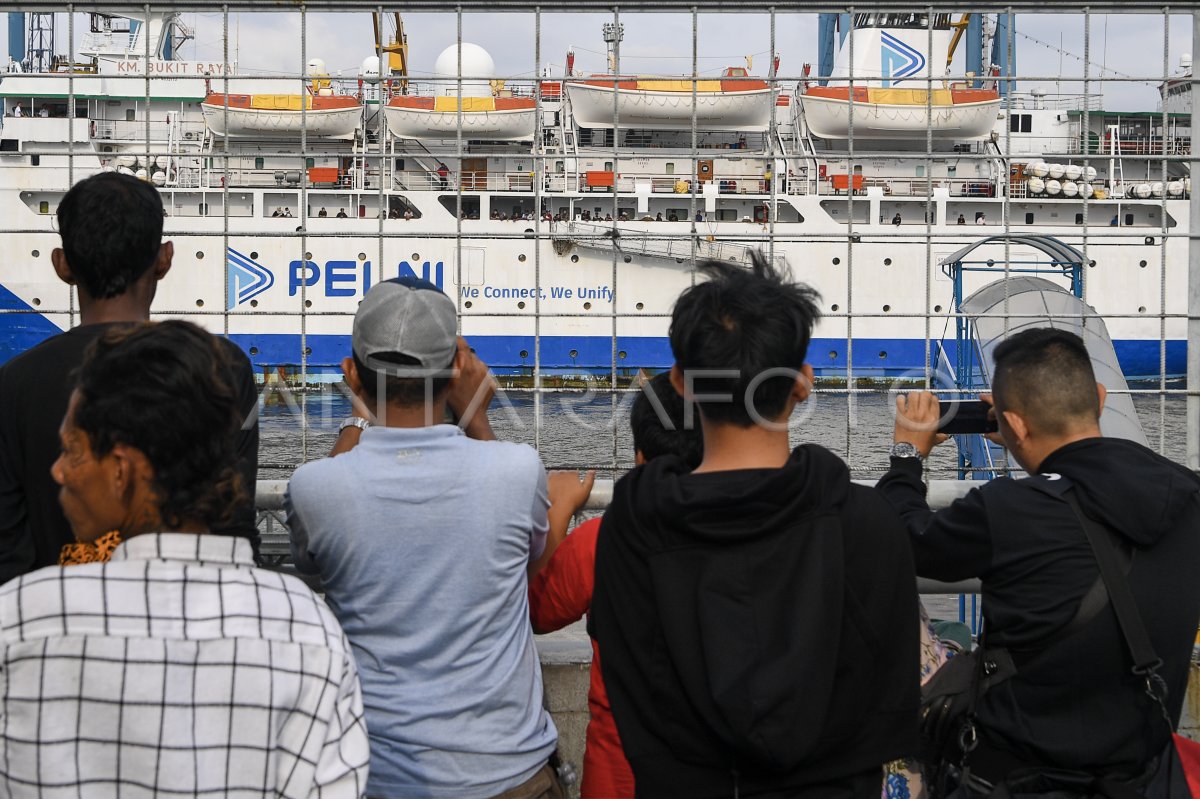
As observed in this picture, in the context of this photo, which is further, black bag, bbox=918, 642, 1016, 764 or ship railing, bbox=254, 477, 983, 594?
ship railing, bbox=254, 477, 983, 594

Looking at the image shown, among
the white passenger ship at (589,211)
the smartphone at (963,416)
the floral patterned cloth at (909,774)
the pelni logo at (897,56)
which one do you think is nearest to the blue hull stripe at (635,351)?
the white passenger ship at (589,211)

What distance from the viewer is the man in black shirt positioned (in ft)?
5.89

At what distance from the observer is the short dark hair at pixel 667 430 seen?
6.66 ft

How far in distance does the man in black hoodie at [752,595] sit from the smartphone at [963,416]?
72cm

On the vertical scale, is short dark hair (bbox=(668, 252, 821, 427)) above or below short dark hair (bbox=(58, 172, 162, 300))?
below

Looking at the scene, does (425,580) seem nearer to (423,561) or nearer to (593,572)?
(423,561)

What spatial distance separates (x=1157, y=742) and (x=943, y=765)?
0.37m

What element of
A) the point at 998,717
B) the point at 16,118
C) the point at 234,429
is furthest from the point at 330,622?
the point at 16,118

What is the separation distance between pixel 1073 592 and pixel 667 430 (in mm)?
767

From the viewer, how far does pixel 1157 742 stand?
1.86 m

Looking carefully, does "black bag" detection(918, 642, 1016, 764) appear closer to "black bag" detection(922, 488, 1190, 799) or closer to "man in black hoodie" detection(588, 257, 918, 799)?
"black bag" detection(922, 488, 1190, 799)

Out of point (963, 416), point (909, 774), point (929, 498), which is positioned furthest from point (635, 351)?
point (909, 774)

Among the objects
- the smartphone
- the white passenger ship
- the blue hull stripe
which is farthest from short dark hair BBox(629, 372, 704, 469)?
the blue hull stripe

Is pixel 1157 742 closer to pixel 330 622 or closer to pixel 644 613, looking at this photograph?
pixel 644 613
